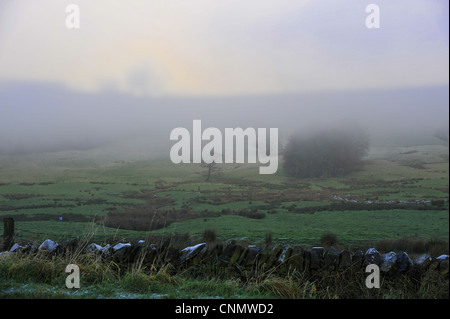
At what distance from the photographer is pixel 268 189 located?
39.6 meters

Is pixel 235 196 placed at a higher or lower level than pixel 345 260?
lower

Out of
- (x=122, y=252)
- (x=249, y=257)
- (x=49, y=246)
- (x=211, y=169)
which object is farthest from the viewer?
(x=211, y=169)

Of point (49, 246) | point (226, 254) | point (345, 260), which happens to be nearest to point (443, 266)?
point (345, 260)

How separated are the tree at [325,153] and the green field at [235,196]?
114 centimetres

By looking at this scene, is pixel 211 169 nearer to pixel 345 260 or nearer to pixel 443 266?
pixel 345 260

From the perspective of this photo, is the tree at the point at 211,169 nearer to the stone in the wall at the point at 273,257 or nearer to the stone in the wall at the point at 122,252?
the stone in the wall at the point at 122,252

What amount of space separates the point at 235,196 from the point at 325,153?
11.1 metres

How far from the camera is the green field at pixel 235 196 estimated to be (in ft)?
74.4

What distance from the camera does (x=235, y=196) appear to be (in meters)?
37.8

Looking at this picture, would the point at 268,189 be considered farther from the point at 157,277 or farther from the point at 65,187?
the point at 157,277

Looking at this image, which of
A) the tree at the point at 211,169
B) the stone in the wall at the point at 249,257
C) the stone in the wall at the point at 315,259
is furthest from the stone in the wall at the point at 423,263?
the tree at the point at 211,169

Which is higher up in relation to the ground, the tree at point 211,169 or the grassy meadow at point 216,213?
the tree at point 211,169
